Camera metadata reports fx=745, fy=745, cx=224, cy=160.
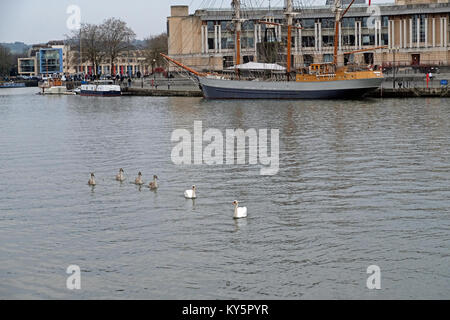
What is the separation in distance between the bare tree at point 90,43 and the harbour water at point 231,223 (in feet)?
279

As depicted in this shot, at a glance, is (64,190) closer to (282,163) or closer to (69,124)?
(282,163)

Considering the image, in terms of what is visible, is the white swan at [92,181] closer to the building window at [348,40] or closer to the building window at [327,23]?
the building window at [348,40]

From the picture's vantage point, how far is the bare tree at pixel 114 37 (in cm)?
11869

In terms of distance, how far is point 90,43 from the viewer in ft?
396

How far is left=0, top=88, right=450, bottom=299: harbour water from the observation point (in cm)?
1437

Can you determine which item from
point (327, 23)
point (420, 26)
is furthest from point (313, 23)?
point (420, 26)

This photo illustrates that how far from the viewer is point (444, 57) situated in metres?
94.8

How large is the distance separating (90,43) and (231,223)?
10660 cm

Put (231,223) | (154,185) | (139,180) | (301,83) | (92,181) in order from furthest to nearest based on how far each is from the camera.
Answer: (301,83) → (92,181) → (139,180) → (154,185) → (231,223)

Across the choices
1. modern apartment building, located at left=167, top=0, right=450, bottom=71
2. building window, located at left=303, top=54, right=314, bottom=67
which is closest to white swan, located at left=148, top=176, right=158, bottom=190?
modern apartment building, located at left=167, top=0, right=450, bottom=71

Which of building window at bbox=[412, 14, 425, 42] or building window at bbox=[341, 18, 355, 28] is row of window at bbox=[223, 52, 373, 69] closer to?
building window at bbox=[341, 18, 355, 28]

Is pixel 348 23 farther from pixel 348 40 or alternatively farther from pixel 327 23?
pixel 327 23

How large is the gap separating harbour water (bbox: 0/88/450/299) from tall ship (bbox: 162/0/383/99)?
33.0m

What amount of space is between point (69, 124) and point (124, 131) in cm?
733
